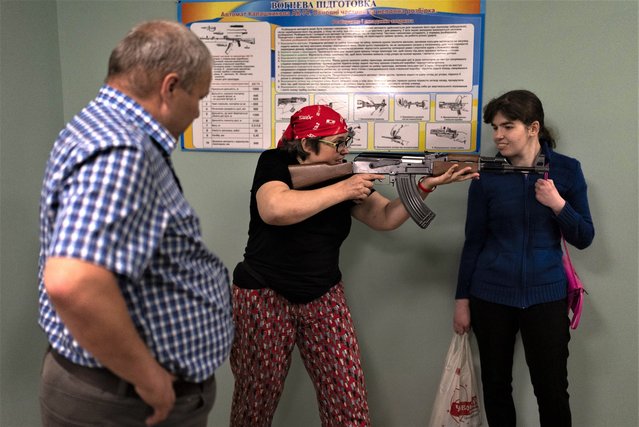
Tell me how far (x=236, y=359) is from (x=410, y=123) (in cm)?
117

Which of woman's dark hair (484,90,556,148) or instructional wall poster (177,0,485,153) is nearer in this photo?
woman's dark hair (484,90,556,148)

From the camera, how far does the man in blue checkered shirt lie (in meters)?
0.88

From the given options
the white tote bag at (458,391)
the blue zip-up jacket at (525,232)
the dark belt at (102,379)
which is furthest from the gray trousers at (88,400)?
the white tote bag at (458,391)

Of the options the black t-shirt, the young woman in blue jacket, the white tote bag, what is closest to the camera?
the black t-shirt

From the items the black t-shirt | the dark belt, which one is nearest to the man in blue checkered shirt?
the dark belt

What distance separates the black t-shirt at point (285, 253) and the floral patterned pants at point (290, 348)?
0.04m

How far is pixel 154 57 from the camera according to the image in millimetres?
995

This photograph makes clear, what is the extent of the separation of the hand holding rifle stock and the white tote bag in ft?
2.04

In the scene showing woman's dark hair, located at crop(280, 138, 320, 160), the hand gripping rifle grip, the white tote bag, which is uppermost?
woman's dark hair, located at crop(280, 138, 320, 160)

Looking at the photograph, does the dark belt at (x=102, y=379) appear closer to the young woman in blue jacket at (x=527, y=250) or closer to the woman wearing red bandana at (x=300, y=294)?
the woman wearing red bandana at (x=300, y=294)

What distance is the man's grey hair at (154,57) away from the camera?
3.27 feet

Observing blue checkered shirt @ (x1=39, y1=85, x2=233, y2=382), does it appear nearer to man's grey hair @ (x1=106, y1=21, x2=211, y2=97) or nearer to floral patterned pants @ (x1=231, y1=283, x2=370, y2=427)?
man's grey hair @ (x1=106, y1=21, x2=211, y2=97)

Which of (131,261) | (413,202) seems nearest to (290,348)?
(413,202)

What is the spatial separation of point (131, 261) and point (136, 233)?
0.16 feet
